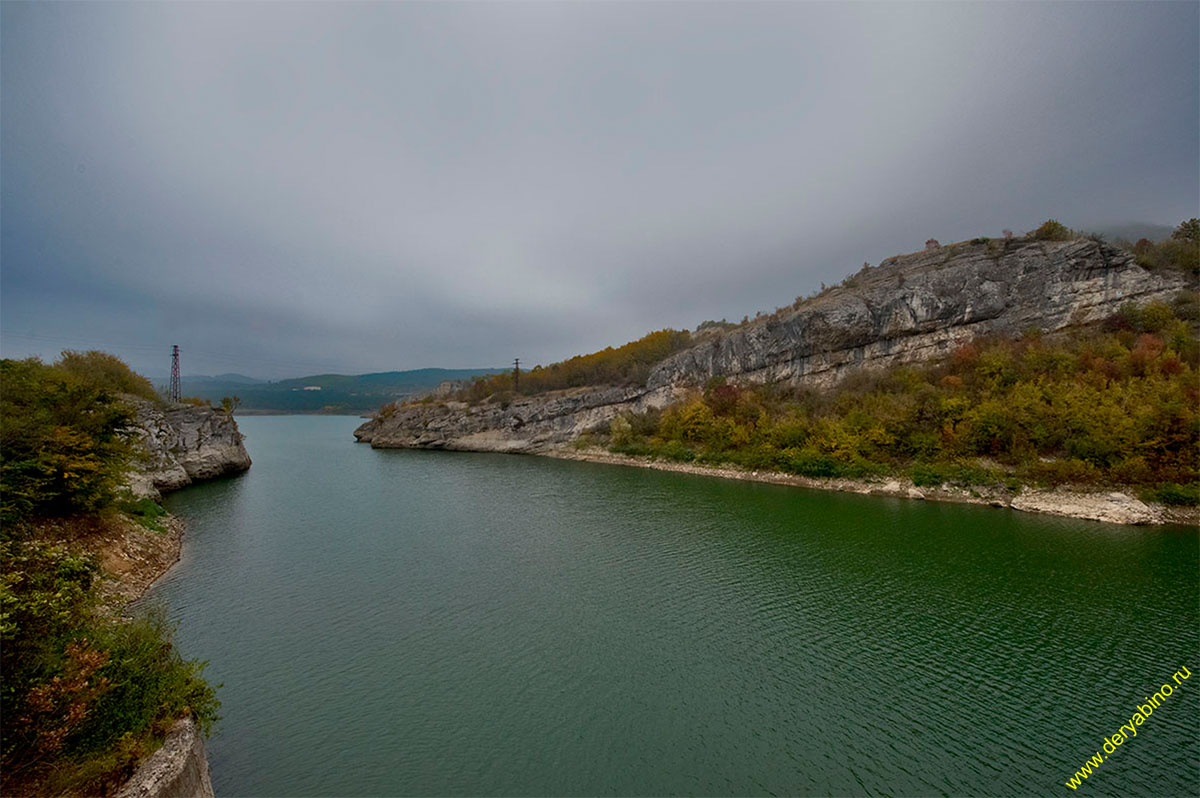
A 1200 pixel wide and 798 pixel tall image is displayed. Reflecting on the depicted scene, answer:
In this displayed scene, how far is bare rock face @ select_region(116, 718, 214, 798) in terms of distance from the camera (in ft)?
19.1

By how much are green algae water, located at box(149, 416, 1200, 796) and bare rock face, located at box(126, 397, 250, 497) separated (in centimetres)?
1316

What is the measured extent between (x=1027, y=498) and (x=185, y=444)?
55992 mm

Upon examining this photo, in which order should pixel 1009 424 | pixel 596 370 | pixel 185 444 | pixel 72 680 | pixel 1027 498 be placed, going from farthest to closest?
pixel 596 370, pixel 185 444, pixel 1009 424, pixel 1027 498, pixel 72 680

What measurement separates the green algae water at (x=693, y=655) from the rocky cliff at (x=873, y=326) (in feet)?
90.3

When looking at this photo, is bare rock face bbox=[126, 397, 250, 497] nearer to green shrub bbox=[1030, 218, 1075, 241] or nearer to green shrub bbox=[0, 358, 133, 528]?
green shrub bbox=[0, 358, 133, 528]

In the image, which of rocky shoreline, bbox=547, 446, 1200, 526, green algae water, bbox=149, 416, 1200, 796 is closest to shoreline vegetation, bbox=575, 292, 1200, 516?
rocky shoreline, bbox=547, 446, 1200, 526

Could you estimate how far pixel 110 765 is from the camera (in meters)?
5.72

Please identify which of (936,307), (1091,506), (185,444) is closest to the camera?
(1091,506)

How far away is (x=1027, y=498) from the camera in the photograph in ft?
85.9

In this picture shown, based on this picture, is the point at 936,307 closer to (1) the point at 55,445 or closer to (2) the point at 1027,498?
(2) the point at 1027,498

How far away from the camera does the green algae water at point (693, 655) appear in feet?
26.8

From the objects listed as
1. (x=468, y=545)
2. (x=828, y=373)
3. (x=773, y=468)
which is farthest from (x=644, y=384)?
(x=468, y=545)

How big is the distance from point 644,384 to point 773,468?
83.8 feet

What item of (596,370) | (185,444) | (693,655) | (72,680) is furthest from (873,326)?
(185,444)
